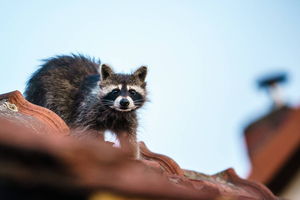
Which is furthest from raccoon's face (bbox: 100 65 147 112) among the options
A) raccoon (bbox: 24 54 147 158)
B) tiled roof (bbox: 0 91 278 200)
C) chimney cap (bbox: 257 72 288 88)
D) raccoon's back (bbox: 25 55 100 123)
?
tiled roof (bbox: 0 91 278 200)

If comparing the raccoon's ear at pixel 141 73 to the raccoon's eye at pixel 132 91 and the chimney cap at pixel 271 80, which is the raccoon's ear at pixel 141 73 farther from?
the chimney cap at pixel 271 80

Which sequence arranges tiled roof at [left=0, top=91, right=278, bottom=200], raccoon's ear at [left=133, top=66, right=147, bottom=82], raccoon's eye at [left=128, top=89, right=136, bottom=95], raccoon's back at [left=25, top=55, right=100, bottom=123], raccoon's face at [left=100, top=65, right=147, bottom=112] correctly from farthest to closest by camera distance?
raccoon's ear at [left=133, top=66, right=147, bottom=82] < raccoon's back at [left=25, top=55, right=100, bottom=123] < raccoon's eye at [left=128, top=89, right=136, bottom=95] < raccoon's face at [left=100, top=65, right=147, bottom=112] < tiled roof at [left=0, top=91, right=278, bottom=200]

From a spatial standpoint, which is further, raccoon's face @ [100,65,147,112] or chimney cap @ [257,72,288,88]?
raccoon's face @ [100,65,147,112]

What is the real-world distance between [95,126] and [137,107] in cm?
69

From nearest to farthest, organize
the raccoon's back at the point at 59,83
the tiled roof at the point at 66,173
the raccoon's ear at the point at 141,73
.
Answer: the tiled roof at the point at 66,173 → the raccoon's back at the point at 59,83 → the raccoon's ear at the point at 141,73

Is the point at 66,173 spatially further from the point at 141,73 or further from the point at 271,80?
the point at 141,73

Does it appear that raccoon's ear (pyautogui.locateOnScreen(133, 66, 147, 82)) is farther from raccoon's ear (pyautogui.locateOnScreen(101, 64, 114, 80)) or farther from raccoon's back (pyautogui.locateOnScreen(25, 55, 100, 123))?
raccoon's back (pyautogui.locateOnScreen(25, 55, 100, 123))

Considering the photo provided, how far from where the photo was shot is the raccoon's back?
634 cm

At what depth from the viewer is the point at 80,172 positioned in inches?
45.3

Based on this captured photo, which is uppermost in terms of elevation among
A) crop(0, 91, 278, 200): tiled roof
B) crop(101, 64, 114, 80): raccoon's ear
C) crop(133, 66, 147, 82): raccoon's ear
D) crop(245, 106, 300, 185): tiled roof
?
crop(133, 66, 147, 82): raccoon's ear

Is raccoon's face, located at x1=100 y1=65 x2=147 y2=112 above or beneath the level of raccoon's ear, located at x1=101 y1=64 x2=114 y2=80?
A: beneath

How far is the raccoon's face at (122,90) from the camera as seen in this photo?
587 centimetres

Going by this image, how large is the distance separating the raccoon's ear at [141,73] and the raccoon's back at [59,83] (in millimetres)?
818

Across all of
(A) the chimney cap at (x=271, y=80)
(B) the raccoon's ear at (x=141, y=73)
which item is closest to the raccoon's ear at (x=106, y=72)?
(B) the raccoon's ear at (x=141, y=73)
